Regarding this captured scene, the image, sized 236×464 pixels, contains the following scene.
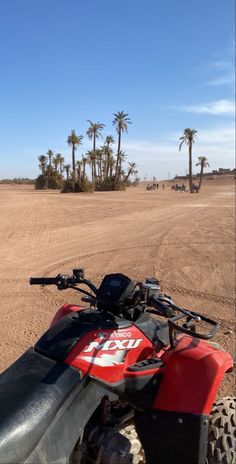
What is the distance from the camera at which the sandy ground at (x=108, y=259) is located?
6566 mm

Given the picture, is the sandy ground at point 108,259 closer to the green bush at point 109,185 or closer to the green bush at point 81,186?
the green bush at point 81,186

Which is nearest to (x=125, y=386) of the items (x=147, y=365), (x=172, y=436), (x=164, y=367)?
(x=147, y=365)

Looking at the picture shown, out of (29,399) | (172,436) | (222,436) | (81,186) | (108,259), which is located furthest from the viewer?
(81,186)

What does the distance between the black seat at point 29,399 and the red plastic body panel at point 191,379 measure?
58cm

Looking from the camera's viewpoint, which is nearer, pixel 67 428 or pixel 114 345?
pixel 67 428

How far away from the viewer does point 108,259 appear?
1042 centimetres

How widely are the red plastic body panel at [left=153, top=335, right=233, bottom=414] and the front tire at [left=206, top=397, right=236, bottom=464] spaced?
25 centimetres

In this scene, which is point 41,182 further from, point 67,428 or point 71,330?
point 67,428

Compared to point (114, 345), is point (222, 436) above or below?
below

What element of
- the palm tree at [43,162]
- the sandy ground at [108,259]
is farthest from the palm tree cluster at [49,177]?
the sandy ground at [108,259]

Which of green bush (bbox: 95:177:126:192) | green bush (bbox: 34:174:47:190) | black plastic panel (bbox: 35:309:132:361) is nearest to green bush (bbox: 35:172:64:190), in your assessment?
green bush (bbox: 34:174:47:190)

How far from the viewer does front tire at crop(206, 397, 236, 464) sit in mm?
2594

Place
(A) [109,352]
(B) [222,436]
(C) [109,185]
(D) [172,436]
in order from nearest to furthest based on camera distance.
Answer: (A) [109,352], (D) [172,436], (B) [222,436], (C) [109,185]

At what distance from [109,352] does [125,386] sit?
0.24 meters
